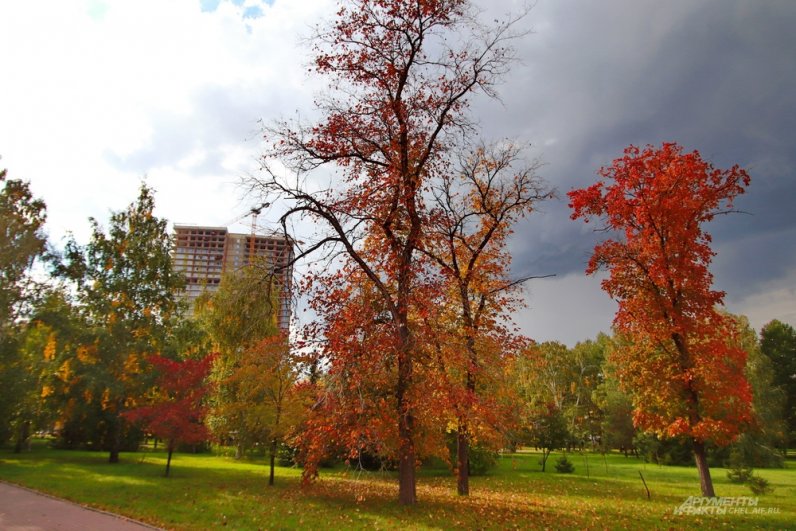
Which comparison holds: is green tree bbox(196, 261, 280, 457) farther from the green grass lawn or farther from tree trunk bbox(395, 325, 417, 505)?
tree trunk bbox(395, 325, 417, 505)

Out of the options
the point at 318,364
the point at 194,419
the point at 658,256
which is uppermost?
the point at 658,256

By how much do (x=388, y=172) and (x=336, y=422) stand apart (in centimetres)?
742

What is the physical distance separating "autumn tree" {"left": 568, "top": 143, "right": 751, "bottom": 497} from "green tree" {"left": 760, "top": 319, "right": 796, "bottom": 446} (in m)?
44.1

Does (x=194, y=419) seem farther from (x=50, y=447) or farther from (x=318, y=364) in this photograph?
(x=50, y=447)

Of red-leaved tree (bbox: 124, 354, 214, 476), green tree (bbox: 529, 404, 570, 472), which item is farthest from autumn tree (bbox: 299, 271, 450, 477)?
green tree (bbox: 529, 404, 570, 472)

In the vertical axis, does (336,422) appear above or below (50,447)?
above

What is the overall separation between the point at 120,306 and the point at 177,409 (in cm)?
1033

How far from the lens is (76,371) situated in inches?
958

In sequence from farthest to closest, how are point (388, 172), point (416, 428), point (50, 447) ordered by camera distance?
point (50, 447)
point (416, 428)
point (388, 172)

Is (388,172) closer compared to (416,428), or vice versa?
(388,172)

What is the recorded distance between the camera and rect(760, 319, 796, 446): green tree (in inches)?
1892

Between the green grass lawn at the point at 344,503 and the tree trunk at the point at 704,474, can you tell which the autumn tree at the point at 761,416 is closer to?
the green grass lawn at the point at 344,503

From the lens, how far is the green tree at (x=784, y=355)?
48.1 m

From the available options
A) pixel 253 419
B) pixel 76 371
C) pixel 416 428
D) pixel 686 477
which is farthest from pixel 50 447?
pixel 686 477
